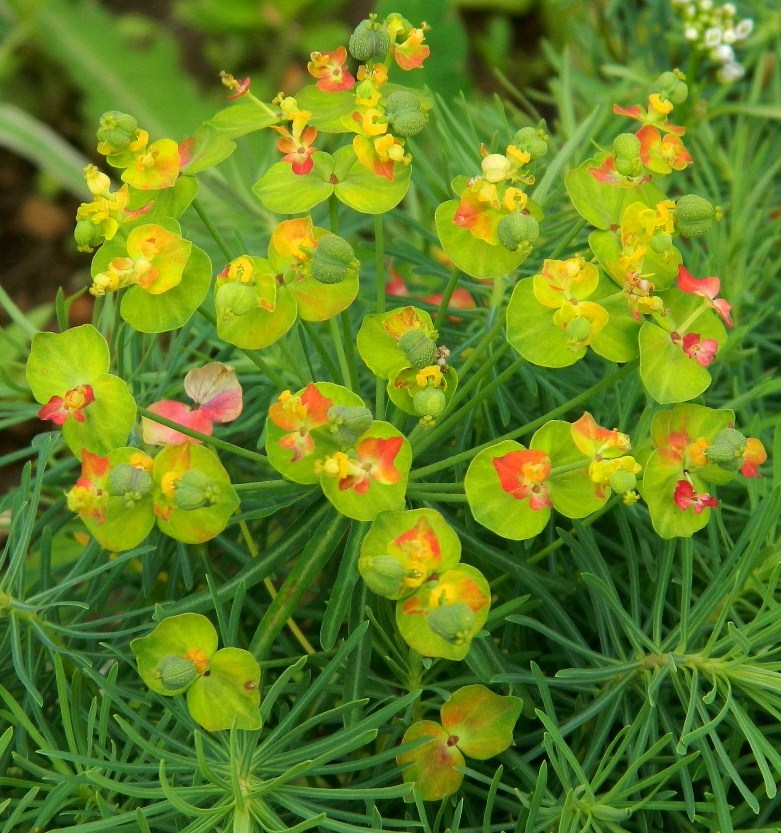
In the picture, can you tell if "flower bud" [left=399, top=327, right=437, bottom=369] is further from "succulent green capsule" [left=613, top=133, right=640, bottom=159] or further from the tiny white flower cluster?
the tiny white flower cluster

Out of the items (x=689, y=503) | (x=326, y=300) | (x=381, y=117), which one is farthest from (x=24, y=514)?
(x=689, y=503)

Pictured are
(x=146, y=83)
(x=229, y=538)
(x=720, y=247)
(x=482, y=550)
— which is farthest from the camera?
(x=146, y=83)

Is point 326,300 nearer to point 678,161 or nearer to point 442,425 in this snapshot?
point 442,425

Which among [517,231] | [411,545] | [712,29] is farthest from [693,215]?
[712,29]

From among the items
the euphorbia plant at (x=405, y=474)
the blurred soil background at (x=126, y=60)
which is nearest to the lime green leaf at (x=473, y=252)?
the euphorbia plant at (x=405, y=474)

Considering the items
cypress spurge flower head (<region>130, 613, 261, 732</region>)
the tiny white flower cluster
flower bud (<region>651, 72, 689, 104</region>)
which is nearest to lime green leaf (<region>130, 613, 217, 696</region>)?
cypress spurge flower head (<region>130, 613, 261, 732</region>)

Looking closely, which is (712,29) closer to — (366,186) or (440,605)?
(366,186)
